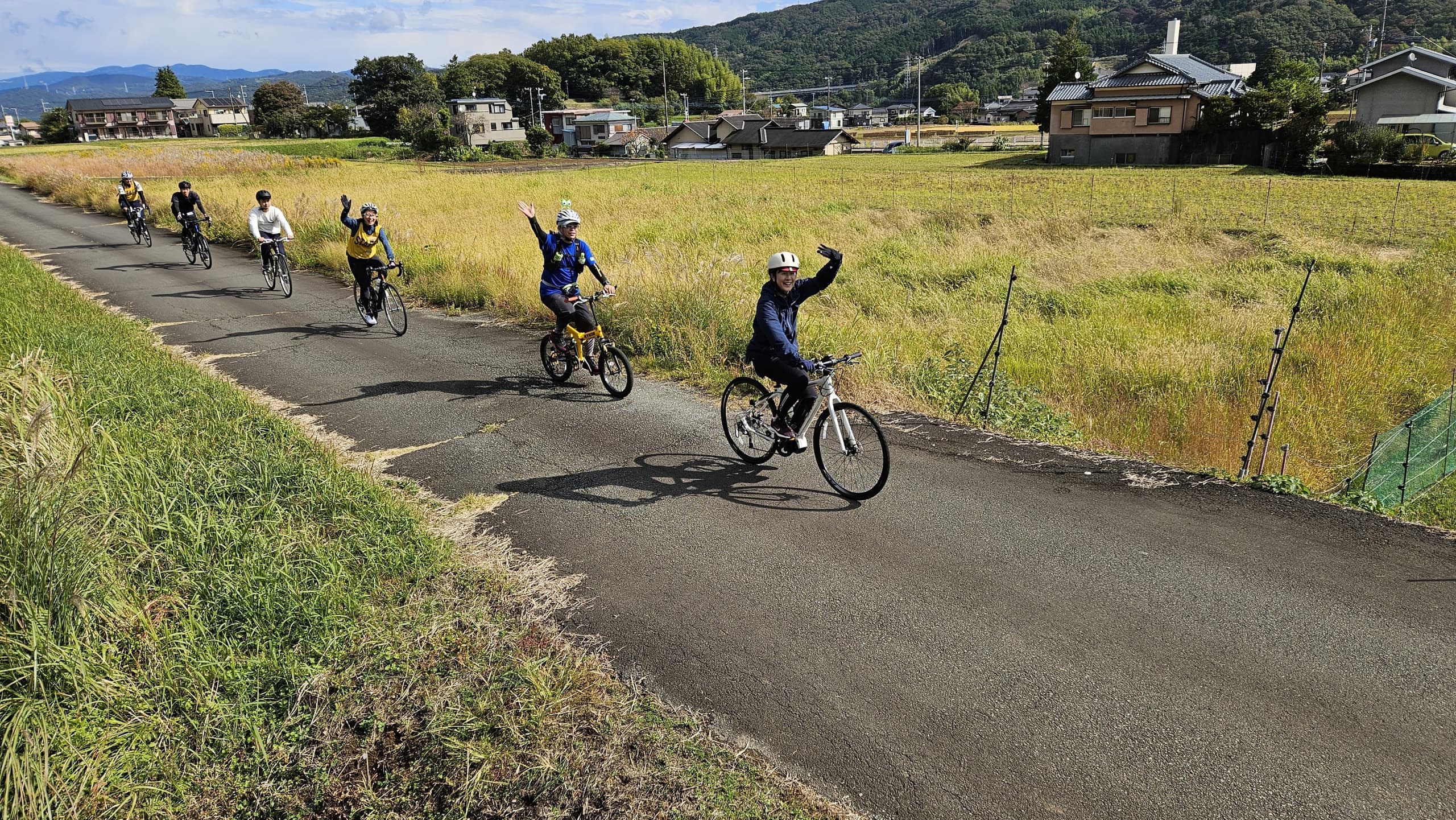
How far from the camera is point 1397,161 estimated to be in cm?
3834

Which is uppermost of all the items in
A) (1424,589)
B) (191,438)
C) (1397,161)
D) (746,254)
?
(1397,161)

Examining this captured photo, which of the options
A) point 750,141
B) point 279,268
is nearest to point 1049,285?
point 279,268

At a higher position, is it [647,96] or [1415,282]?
[647,96]

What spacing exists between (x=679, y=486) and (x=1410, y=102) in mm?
64117

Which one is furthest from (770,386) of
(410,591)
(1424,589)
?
(1424,589)

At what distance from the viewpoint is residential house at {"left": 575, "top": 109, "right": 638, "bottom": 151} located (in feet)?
339

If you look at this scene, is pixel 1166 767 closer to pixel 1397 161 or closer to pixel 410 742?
pixel 410 742

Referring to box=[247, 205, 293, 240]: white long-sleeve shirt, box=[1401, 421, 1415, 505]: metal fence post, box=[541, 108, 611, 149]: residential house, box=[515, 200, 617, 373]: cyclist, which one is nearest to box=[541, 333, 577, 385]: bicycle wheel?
box=[515, 200, 617, 373]: cyclist

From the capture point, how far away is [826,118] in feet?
424

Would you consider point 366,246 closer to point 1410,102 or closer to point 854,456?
point 854,456

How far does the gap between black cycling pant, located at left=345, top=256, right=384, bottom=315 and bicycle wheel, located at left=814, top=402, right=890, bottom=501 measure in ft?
28.7

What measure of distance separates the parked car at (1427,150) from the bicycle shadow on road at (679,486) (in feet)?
149

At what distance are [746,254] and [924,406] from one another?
10495 mm

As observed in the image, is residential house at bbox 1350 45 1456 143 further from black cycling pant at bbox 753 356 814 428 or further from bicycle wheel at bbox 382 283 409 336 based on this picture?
black cycling pant at bbox 753 356 814 428
